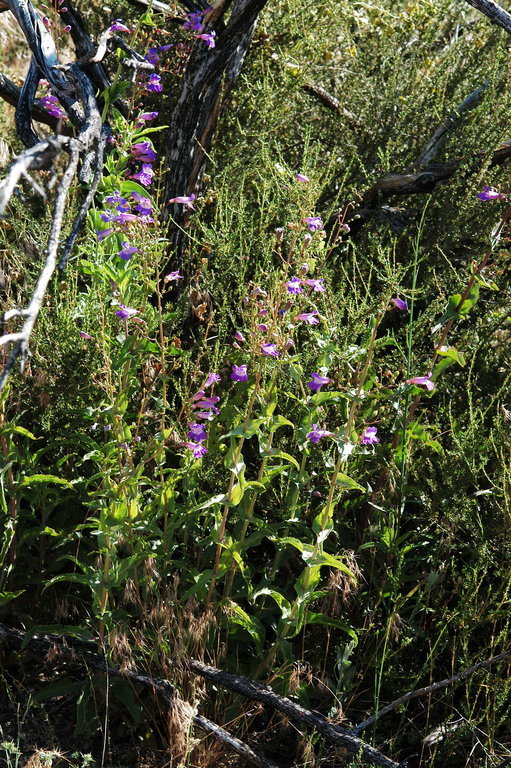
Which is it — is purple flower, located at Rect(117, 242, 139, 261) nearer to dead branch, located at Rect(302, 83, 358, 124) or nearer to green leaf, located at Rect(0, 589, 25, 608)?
green leaf, located at Rect(0, 589, 25, 608)

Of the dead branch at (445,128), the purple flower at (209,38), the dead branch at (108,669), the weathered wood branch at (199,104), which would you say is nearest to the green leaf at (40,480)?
the dead branch at (108,669)

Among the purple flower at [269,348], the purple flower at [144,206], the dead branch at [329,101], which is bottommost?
the purple flower at [269,348]

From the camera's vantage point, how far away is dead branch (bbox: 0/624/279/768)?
218cm

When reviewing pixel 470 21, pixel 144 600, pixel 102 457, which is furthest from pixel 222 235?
pixel 470 21

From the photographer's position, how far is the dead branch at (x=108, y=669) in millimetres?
2182

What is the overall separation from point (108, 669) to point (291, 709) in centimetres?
56

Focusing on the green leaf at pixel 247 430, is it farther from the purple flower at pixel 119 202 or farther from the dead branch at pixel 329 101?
the dead branch at pixel 329 101

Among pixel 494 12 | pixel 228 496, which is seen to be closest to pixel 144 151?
pixel 228 496

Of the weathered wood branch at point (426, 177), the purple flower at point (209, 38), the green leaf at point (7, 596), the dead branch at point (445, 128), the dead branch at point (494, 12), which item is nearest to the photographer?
the green leaf at point (7, 596)

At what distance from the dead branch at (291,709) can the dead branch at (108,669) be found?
0.36 feet

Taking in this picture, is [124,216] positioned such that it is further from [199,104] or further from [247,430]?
[199,104]

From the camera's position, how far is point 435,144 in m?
3.84

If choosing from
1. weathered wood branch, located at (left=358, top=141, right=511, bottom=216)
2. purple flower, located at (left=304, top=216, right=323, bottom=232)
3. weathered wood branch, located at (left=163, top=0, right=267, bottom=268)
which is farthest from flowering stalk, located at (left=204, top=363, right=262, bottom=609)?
weathered wood branch, located at (left=358, top=141, right=511, bottom=216)

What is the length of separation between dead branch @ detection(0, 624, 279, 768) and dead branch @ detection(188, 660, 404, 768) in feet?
0.36
